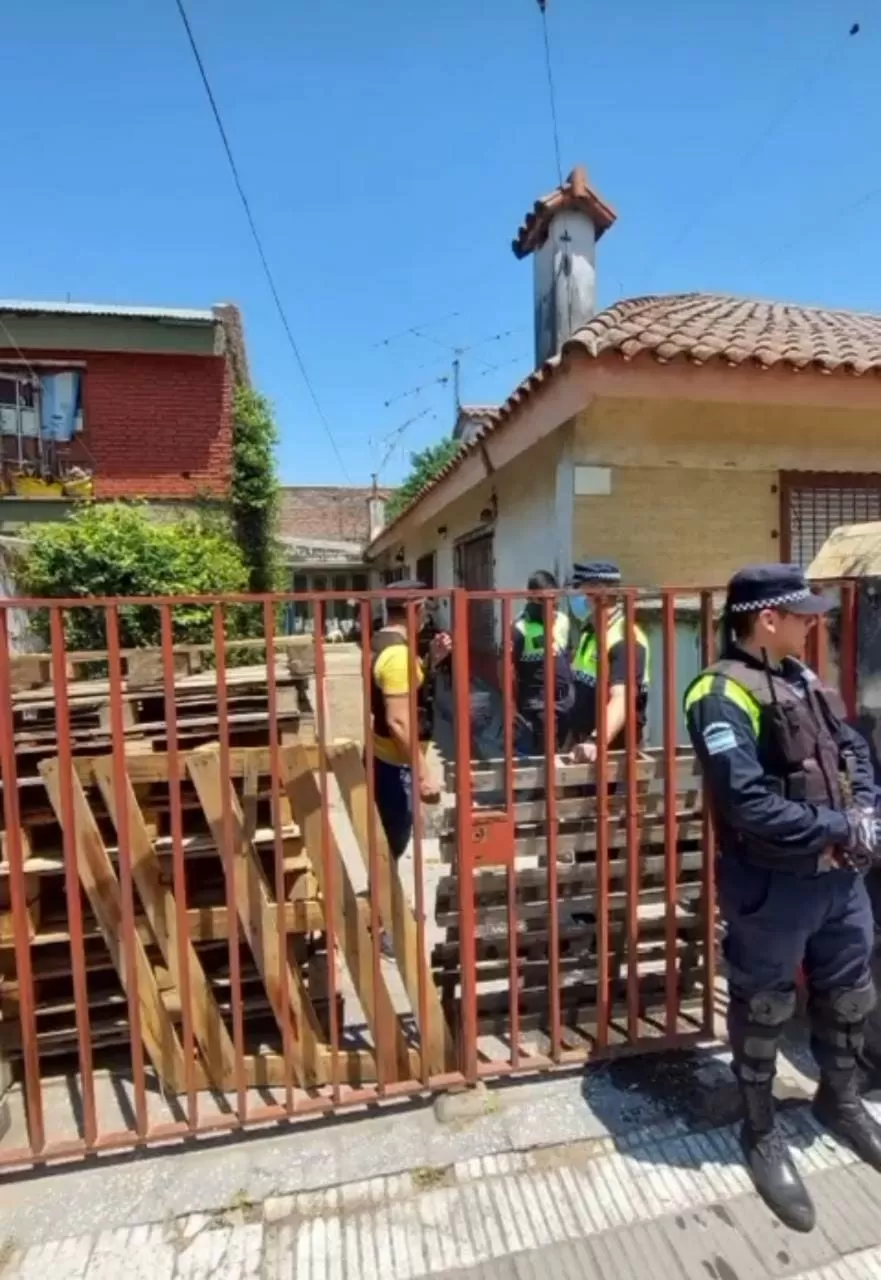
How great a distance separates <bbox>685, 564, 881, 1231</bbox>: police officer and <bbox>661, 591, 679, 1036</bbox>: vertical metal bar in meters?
0.25

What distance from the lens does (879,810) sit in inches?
88.5

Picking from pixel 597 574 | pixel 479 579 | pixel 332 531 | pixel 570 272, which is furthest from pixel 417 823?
pixel 332 531

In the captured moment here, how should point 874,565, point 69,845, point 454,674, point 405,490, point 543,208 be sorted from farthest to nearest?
point 405,490 < point 543,208 < point 874,565 < point 454,674 < point 69,845

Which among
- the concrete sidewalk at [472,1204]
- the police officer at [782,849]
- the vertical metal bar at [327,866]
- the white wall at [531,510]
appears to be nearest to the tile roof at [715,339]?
the white wall at [531,510]

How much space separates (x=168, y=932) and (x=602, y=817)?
4.96 ft

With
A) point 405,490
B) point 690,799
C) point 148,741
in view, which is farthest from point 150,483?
point 405,490

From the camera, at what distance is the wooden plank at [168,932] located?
2.37 m

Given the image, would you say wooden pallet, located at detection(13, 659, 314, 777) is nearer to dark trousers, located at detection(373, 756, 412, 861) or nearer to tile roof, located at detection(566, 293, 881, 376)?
dark trousers, located at detection(373, 756, 412, 861)

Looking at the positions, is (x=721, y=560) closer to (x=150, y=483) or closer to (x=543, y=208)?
(x=543, y=208)

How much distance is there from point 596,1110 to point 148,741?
2011mm

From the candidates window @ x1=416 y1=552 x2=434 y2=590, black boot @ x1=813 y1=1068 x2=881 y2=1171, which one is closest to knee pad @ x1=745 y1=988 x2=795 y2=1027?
black boot @ x1=813 y1=1068 x2=881 y2=1171

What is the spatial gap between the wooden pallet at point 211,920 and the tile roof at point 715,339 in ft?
10.5

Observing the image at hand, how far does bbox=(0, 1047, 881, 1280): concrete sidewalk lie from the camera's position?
6.21 ft

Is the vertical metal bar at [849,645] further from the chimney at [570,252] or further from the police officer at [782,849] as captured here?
the chimney at [570,252]
